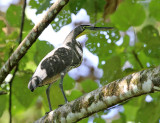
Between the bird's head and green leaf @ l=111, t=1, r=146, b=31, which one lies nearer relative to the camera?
the bird's head

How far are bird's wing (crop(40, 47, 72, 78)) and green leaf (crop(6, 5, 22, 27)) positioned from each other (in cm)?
93

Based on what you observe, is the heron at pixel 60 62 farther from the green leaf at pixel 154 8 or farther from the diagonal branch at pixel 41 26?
the green leaf at pixel 154 8

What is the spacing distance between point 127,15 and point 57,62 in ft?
3.69

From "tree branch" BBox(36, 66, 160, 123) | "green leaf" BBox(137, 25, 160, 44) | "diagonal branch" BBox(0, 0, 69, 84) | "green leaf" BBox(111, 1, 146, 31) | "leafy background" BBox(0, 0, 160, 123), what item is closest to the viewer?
"tree branch" BBox(36, 66, 160, 123)

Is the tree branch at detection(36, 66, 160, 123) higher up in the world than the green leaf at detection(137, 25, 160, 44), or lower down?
lower down

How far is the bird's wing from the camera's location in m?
1.71

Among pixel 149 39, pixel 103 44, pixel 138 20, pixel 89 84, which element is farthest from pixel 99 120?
pixel 138 20

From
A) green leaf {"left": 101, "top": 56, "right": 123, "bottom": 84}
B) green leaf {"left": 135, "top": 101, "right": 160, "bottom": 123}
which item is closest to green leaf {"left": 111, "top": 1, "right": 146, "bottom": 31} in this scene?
green leaf {"left": 101, "top": 56, "right": 123, "bottom": 84}

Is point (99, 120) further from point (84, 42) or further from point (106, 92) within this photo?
point (106, 92)

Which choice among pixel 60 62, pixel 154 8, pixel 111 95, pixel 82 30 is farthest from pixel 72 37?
pixel 154 8

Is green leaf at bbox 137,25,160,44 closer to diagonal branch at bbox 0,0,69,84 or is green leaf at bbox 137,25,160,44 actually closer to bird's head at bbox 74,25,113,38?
bird's head at bbox 74,25,113,38

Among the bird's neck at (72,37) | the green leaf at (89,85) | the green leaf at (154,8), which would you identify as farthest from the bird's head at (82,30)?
the green leaf at (154,8)

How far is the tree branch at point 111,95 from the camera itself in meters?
1.35

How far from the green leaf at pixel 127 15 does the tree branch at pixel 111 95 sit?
125cm
